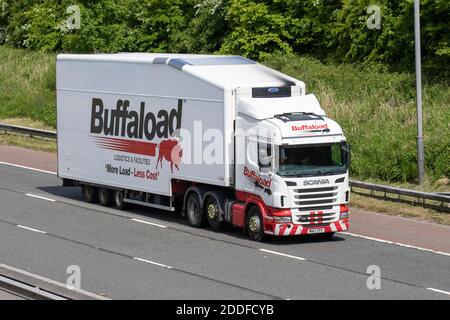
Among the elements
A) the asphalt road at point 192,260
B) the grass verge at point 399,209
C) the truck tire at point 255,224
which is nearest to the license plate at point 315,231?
the asphalt road at point 192,260

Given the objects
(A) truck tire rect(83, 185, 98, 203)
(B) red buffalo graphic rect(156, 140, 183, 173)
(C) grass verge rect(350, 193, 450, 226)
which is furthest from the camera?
(A) truck tire rect(83, 185, 98, 203)

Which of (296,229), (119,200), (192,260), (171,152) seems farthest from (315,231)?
(119,200)

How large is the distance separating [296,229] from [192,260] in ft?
9.13

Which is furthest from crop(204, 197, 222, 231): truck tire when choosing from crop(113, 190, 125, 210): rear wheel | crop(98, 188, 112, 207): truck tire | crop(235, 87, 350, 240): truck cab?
crop(98, 188, 112, 207): truck tire

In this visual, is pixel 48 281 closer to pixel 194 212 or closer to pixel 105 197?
pixel 194 212

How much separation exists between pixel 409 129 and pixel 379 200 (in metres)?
4.33

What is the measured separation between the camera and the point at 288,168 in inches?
937

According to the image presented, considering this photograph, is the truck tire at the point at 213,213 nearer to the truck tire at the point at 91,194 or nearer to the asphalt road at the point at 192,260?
the asphalt road at the point at 192,260

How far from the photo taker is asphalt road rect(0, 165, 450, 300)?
19.2 metres

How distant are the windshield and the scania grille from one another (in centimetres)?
35

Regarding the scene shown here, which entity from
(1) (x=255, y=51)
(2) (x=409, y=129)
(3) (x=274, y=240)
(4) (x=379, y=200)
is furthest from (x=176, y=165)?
(1) (x=255, y=51)

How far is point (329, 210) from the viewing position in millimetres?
24062

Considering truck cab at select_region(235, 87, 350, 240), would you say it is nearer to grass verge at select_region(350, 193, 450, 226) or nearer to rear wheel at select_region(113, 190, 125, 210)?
grass verge at select_region(350, 193, 450, 226)
